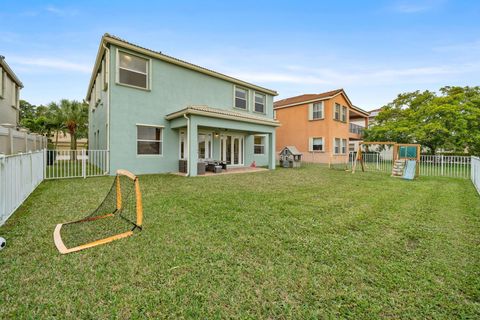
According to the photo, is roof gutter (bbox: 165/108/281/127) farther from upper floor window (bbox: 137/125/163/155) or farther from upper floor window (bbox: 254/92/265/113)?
upper floor window (bbox: 254/92/265/113)

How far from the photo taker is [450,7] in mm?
10562

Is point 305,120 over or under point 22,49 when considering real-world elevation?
under

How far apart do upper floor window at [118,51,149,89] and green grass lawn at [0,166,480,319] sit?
23.9 feet

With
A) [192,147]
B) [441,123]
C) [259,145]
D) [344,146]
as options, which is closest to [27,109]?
[259,145]

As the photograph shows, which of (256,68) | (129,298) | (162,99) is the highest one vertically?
(256,68)

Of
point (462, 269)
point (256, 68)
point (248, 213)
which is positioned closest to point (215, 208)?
point (248, 213)

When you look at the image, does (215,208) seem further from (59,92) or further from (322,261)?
(59,92)

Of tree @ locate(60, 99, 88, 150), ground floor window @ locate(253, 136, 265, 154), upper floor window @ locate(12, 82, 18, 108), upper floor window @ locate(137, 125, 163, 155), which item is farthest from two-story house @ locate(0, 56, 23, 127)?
ground floor window @ locate(253, 136, 265, 154)

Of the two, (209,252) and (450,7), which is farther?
(450,7)

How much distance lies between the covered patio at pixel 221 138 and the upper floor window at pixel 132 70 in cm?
215

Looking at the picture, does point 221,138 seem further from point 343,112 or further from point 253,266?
point 343,112

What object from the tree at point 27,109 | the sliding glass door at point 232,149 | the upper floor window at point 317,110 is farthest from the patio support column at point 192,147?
the tree at point 27,109

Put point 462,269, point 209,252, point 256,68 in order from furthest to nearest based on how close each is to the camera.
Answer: point 256,68 < point 209,252 < point 462,269

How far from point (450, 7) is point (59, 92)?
102ft
